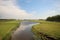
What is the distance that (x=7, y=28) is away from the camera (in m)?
2.11

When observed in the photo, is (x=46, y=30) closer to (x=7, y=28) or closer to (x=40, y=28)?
(x=40, y=28)

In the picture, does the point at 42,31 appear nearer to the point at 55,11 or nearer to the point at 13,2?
the point at 55,11

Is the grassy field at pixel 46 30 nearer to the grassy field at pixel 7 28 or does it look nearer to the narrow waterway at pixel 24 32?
the narrow waterway at pixel 24 32

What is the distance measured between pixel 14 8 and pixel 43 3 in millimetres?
618

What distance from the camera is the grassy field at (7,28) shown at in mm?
2039

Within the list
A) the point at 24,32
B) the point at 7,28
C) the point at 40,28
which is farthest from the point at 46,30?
the point at 7,28

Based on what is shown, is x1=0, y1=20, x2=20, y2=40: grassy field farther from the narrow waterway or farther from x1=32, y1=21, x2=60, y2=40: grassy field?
x1=32, y1=21, x2=60, y2=40: grassy field

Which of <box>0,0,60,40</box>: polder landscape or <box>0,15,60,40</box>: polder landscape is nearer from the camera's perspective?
<box>0,15,60,40</box>: polder landscape

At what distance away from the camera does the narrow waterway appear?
81.1 inches

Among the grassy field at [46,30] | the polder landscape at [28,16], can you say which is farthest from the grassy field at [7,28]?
the grassy field at [46,30]

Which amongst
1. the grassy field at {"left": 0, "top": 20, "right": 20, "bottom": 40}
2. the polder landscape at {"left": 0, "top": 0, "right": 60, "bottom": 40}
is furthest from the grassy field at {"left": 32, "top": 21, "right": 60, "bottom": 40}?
the grassy field at {"left": 0, "top": 20, "right": 20, "bottom": 40}

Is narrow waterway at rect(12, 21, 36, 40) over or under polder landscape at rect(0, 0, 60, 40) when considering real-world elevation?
under

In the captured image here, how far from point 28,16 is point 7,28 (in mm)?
491

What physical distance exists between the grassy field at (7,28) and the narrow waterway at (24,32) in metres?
0.10
